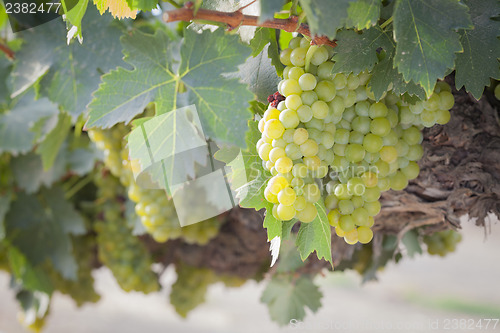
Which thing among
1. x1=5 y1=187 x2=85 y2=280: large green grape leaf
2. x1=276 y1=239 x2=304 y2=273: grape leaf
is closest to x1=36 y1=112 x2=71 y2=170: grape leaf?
x1=5 y1=187 x2=85 y2=280: large green grape leaf

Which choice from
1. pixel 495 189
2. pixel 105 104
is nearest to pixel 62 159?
pixel 105 104

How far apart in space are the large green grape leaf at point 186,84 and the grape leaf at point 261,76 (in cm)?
6

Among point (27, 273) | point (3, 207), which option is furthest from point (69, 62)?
point (27, 273)

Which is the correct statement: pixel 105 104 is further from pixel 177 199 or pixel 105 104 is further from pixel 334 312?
pixel 334 312

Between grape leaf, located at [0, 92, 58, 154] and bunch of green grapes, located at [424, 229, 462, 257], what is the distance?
0.88 metres

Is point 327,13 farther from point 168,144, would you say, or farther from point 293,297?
point 293,297

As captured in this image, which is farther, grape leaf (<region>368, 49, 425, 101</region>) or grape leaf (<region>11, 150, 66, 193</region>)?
grape leaf (<region>11, 150, 66, 193</region>)

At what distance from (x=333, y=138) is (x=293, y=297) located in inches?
A: 22.8

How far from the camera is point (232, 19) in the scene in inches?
14.9

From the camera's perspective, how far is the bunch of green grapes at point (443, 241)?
912 mm

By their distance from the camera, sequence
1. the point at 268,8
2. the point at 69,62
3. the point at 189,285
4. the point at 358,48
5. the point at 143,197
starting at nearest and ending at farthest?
1. the point at 268,8
2. the point at 358,48
3. the point at 69,62
4. the point at 143,197
5. the point at 189,285

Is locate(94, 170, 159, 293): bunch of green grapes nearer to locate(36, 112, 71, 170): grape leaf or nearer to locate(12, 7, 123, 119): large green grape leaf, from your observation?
locate(36, 112, 71, 170): grape leaf

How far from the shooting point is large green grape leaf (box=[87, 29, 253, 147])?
16.2 inches

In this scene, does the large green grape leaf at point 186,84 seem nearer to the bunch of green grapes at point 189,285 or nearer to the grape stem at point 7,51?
the grape stem at point 7,51
